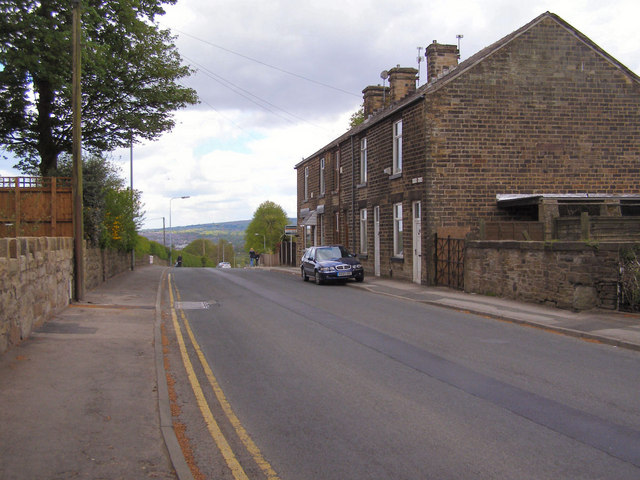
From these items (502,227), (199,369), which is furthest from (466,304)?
(199,369)

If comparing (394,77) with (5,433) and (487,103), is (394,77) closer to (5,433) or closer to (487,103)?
(487,103)

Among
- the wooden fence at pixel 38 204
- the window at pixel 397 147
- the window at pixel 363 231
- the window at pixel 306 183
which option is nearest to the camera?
the wooden fence at pixel 38 204

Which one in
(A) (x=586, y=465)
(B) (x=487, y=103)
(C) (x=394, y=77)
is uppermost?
(C) (x=394, y=77)

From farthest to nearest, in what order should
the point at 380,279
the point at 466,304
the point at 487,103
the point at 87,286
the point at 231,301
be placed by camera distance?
1. the point at 380,279
2. the point at 487,103
3. the point at 87,286
4. the point at 231,301
5. the point at 466,304

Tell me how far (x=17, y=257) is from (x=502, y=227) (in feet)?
43.6

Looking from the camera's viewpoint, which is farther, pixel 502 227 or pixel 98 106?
pixel 98 106

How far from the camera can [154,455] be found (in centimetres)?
494

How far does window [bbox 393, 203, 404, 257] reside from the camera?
23.5 metres

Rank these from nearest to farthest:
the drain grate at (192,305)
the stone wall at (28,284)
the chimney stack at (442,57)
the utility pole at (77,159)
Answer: the stone wall at (28,284) → the utility pole at (77,159) → the drain grate at (192,305) → the chimney stack at (442,57)

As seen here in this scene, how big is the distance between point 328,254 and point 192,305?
8863mm

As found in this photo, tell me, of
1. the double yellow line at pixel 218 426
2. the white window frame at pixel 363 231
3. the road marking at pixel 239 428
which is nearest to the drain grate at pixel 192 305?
the double yellow line at pixel 218 426

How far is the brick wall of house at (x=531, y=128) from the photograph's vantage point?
20281 mm

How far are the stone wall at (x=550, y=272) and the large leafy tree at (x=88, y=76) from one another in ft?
49.4

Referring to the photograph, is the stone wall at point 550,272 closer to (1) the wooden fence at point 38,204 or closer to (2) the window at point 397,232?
(2) the window at point 397,232
